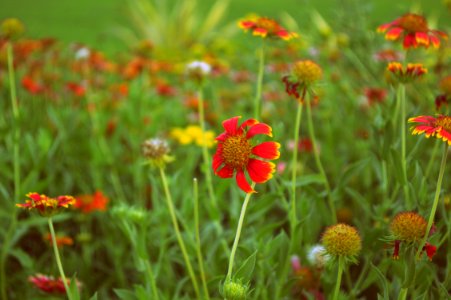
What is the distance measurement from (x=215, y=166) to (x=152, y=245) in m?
0.57

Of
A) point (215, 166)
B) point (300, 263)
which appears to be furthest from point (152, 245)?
point (215, 166)

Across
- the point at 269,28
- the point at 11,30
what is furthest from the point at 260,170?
the point at 11,30

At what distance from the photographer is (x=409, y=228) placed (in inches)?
29.2

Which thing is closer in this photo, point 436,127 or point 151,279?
point 436,127

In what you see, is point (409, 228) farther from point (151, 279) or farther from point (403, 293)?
point (151, 279)

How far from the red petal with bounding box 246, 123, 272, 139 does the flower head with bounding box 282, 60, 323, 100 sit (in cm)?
17

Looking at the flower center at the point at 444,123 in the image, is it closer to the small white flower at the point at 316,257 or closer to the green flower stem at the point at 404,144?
the green flower stem at the point at 404,144

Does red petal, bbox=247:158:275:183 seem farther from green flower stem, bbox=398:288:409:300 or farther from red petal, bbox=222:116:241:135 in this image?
green flower stem, bbox=398:288:409:300

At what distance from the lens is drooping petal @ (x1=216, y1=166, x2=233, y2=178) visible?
28.6 inches

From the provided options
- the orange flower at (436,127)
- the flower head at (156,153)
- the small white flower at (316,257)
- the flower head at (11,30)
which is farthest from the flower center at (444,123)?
the flower head at (11,30)

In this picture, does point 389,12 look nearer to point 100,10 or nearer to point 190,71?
point 100,10

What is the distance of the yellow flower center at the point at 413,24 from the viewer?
0.96 m

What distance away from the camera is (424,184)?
896 mm

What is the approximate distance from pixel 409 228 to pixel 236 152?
0.89 ft
